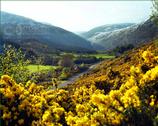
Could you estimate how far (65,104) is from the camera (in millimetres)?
23266

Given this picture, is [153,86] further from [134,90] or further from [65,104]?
[65,104]

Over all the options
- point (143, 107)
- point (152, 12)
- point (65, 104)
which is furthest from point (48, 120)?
point (152, 12)

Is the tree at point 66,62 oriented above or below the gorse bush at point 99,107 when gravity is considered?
above

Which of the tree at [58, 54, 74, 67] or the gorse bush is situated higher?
the tree at [58, 54, 74, 67]

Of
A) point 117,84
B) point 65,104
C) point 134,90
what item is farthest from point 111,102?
point 117,84

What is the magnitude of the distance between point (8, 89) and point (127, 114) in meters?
5.76

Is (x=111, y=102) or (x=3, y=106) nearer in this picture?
(x=111, y=102)

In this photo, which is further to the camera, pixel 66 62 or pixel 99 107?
pixel 66 62

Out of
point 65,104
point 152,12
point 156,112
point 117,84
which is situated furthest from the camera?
point 152,12

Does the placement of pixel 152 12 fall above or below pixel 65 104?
above

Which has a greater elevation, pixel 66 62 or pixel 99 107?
pixel 66 62

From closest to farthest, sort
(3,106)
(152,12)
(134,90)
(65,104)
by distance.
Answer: (134,90)
(3,106)
(65,104)
(152,12)

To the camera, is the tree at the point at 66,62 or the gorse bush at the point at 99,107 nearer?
the gorse bush at the point at 99,107

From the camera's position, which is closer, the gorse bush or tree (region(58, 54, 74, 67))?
the gorse bush
